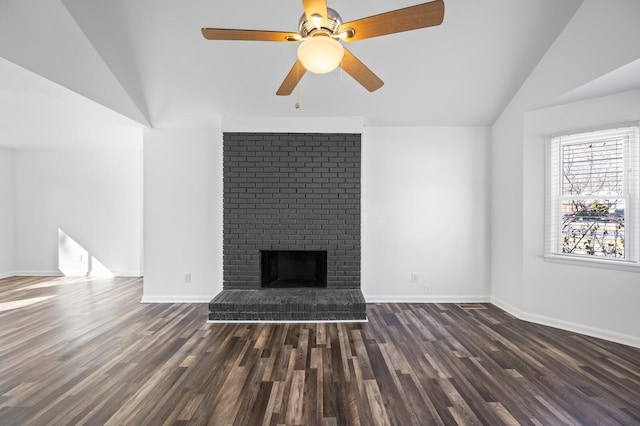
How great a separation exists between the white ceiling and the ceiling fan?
1.27 meters

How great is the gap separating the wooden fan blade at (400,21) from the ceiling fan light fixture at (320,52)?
0.21 meters

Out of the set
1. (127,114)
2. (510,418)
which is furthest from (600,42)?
(127,114)

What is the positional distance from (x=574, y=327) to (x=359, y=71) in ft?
11.6

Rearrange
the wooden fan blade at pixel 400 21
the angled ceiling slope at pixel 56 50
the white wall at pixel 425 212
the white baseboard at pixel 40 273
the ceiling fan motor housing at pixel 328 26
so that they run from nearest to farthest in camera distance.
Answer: the wooden fan blade at pixel 400 21
the ceiling fan motor housing at pixel 328 26
the angled ceiling slope at pixel 56 50
the white wall at pixel 425 212
the white baseboard at pixel 40 273

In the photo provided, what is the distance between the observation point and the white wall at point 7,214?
554 centimetres

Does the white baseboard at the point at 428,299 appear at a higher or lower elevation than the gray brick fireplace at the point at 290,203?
lower

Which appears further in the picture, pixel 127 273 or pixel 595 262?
pixel 127 273

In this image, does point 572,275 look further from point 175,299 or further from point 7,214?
point 7,214

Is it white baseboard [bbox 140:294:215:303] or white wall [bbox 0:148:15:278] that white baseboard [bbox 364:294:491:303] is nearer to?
white baseboard [bbox 140:294:215:303]

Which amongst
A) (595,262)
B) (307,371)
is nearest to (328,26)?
(307,371)

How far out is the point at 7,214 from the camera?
564 centimetres

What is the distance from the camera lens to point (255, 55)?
3.23 m

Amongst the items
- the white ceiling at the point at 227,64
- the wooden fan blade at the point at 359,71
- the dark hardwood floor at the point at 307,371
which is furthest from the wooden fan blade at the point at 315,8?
the dark hardwood floor at the point at 307,371

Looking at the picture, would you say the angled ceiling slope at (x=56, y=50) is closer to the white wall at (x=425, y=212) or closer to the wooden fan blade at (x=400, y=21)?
the wooden fan blade at (x=400, y=21)
